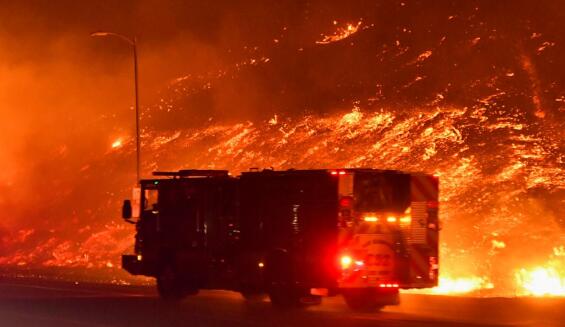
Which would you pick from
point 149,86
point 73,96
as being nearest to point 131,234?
point 149,86

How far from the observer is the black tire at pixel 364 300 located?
17578 millimetres

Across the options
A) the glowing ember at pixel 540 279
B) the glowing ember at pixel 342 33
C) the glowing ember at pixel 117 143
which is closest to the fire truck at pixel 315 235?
the glowing ember at pixel 540 279

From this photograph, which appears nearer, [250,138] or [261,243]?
→ [261,243]

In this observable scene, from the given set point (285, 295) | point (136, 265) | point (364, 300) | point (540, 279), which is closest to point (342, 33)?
point (540, 279)

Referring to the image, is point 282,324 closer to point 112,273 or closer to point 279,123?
point 112,273

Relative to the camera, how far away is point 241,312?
1725cm

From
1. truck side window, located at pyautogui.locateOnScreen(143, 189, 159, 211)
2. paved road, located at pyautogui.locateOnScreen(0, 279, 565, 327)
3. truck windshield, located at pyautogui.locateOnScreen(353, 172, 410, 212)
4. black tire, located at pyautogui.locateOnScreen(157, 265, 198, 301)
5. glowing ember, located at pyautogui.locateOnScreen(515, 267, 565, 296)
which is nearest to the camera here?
paved road, located at pyautogui.locateOnScreen(0, 279, 565, 327)

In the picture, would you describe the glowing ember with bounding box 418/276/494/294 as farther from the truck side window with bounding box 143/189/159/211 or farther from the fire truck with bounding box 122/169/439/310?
the fire truck with bounding box 122/169/439/310

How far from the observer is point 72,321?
15.5m

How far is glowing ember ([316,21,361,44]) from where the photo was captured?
57.9 m

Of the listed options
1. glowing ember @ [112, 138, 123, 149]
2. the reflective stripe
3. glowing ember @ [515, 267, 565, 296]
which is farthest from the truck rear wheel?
glowing ember @ [112, 138, 123, 149]

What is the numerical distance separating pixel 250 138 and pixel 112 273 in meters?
16.6

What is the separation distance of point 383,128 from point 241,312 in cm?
2933

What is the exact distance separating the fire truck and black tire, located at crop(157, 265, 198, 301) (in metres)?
0.10
